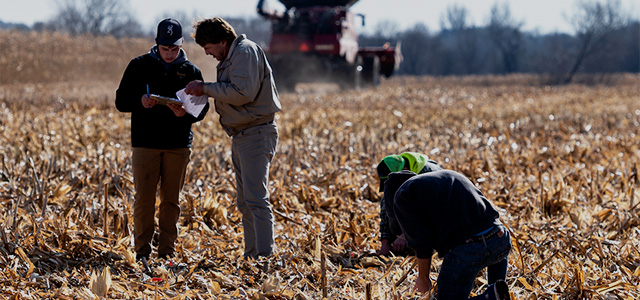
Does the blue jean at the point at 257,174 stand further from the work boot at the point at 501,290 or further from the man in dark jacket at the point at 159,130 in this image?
the work boot at the point at 501,290

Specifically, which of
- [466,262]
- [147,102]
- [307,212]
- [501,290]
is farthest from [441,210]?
[307,212]

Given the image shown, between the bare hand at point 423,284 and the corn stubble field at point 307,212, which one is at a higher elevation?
the bare hand at point 423,284

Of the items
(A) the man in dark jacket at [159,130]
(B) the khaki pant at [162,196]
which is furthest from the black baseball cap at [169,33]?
(B) the khaki pant at [162,196]

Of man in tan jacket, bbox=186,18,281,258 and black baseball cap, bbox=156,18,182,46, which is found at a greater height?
black baseball cap, bbox=156,18,182,46

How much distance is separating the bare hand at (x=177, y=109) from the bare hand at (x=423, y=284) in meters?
1.74

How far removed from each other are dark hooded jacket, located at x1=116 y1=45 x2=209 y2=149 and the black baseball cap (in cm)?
17

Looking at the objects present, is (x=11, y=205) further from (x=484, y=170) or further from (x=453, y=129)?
(x=453, y=129)

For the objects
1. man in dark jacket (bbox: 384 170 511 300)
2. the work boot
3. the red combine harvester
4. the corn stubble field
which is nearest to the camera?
the work boot

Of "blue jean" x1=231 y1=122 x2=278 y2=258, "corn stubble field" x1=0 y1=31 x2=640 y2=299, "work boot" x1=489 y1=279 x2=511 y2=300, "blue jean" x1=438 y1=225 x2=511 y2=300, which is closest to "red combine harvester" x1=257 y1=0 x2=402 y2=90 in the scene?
"corn stubble field" x1=0 y1=31 x2=640 y2=299

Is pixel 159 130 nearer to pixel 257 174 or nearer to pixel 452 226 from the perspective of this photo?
pixel 257 174

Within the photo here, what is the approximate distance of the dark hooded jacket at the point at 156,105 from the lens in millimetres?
4234

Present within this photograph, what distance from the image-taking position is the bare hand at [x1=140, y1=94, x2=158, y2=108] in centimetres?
407

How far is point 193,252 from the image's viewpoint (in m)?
4.60

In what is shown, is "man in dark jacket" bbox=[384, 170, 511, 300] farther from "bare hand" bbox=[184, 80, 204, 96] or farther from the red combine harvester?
the red combine harvester
